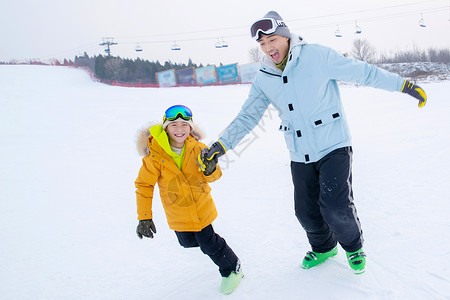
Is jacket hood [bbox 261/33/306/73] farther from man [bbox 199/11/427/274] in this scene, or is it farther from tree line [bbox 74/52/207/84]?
tree line [bbox 74/52/207/84]

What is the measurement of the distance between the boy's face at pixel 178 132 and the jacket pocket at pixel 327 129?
38.6 inches

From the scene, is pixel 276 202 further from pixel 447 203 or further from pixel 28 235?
pixel 28 235

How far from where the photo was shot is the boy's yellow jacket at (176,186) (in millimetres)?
2275

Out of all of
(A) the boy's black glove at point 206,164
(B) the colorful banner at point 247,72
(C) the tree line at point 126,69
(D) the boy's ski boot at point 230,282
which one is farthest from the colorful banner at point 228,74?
(D) the boy's ski boot at point 230,282

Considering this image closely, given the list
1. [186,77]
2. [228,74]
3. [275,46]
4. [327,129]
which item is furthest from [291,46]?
[186,77]

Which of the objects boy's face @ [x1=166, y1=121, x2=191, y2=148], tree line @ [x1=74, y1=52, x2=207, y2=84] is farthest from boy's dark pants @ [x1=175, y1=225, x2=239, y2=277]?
tree line @ [x1=74, y1=52, x2=207, y2=84]

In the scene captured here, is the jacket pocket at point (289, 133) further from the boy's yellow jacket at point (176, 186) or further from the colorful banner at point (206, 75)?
the colorful banner at point (206, 75)

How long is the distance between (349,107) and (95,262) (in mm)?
12463

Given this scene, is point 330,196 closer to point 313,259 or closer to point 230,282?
point 313,259

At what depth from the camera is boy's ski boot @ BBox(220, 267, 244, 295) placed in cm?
232

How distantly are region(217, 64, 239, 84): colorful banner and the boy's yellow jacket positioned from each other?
24.6 meters

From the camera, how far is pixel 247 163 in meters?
6.82

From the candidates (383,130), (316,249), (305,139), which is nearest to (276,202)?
(316,249)

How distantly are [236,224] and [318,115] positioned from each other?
2085 mm
